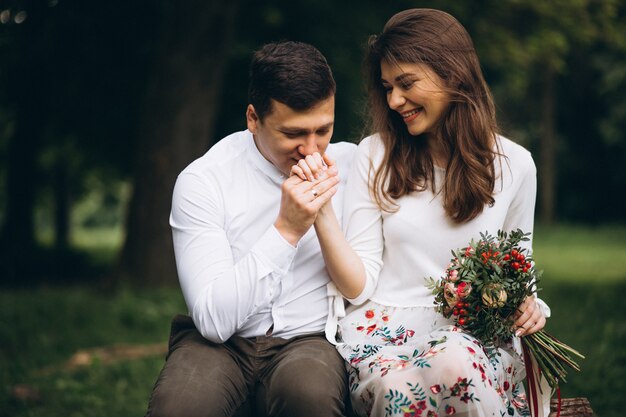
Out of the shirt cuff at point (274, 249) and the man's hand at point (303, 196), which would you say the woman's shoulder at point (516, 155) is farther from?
the shirt cuff at point (274, 249)

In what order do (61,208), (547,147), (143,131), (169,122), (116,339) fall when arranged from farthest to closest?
Answer: (547,147)
(61,208)
(143,131)
(169,122)
(116,339)

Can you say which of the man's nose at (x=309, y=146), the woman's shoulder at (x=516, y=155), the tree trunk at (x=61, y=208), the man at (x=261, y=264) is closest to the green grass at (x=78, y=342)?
the man at (x=261, y=264)

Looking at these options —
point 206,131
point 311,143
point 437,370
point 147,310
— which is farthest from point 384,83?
point 206,131

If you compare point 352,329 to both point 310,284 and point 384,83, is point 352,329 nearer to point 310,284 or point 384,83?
point 310,284

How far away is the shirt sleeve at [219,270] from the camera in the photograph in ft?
9.82

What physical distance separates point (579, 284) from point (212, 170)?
8.64 meters

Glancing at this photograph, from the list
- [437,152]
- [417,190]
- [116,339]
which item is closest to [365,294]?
[417,190]

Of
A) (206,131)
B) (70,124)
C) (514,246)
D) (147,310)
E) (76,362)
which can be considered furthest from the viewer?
(70,124)

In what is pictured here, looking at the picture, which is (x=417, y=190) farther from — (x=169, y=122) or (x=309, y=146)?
(x=169, y=122)

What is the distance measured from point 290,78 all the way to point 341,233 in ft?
2.27

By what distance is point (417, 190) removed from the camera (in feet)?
11.4

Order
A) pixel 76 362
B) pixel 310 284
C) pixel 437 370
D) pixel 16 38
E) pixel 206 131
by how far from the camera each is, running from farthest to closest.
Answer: pixel 206 131 → pixel 16 38 → pixel 76 362 → pixel 310 284 → pixel 437 370

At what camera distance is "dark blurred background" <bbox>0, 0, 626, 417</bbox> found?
6.35 m

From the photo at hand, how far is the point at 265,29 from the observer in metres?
11.8
